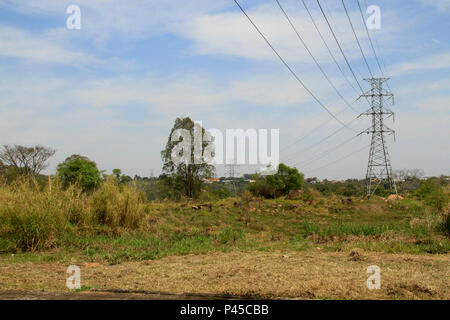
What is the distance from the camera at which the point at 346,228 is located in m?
11.2

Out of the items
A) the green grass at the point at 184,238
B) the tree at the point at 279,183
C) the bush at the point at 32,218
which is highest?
the tree at the point at 279,183

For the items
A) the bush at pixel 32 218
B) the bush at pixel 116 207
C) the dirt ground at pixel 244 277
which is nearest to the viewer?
the dirt ground at pixel 244 277

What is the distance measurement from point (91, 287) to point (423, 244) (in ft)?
24.7

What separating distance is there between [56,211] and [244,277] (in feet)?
21.0

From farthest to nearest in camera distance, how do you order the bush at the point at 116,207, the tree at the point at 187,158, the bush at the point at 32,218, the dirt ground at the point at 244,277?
1. the tree at the point at 187,158
2. the bush at the point at 116,207
3. the bush at the point at 32,218
4. the dirt ground at the point at 244,277

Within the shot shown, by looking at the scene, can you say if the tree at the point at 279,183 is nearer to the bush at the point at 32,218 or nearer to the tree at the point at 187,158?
the tree at the point at 187,158

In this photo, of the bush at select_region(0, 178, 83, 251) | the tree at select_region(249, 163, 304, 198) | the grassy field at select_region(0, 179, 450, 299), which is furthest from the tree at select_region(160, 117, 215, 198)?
the bush at select_region(0, 178, 83, 251)

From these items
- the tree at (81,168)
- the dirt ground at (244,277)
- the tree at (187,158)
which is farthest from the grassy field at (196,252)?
the tree at (81,168)

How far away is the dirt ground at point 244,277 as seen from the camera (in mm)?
4250

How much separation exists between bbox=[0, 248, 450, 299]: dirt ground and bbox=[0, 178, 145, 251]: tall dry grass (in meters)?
1.83

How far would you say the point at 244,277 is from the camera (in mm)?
5207

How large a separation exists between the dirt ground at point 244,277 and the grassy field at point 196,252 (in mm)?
15
